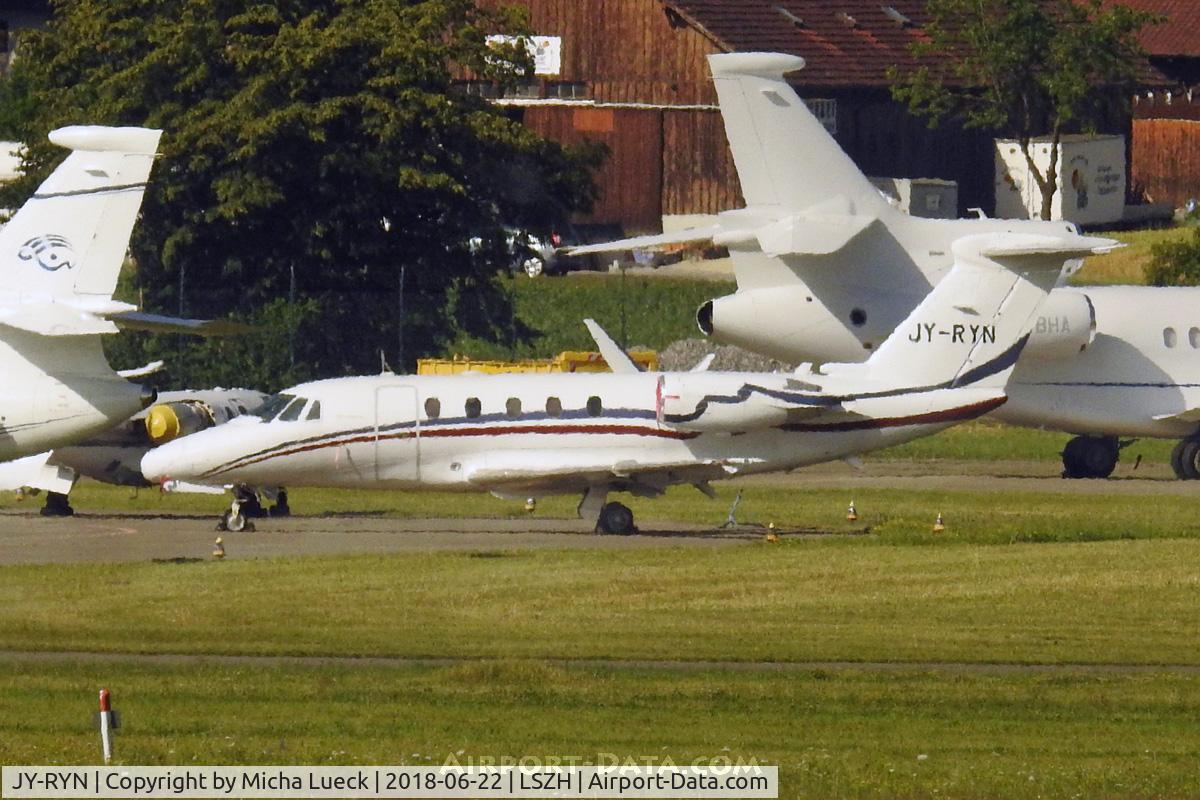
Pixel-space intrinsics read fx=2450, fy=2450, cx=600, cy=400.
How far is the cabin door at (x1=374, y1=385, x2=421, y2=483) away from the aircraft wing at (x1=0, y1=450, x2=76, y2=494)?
4886 millimetres

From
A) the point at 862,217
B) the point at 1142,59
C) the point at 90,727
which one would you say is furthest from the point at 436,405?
the point at 1142,59

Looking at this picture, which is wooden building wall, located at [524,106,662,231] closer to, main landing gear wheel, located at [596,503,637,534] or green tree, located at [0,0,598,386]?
green tree, located at [0,0,598,386]

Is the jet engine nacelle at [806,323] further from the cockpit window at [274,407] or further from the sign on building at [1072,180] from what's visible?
the sign on building at [1072,180]

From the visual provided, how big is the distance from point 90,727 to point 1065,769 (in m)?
6.60

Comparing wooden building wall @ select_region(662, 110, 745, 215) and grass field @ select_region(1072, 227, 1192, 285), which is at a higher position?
wooden building wall @ select_region(662, 110, 745, 215)

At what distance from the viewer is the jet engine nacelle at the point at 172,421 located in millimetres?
35844

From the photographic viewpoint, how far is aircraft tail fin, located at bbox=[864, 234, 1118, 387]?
3328 cm

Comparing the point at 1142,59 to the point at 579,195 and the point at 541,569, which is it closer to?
the point at 579,195

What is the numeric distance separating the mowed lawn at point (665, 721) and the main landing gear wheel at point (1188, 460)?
845 inches

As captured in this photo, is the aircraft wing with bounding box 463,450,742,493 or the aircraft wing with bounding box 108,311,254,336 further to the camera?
the aircraft wing with bounding box 463,450,742,493

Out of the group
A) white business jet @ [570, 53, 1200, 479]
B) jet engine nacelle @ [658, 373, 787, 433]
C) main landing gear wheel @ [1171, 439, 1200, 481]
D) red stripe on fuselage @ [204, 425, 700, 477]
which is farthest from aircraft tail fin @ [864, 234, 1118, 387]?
main landing gear wheel @ [1171, 439, 1200, 481]

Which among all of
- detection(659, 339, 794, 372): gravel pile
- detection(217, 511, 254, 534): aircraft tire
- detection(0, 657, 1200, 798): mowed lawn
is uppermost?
detection(0, 657, 1200, 798): mowed lawn

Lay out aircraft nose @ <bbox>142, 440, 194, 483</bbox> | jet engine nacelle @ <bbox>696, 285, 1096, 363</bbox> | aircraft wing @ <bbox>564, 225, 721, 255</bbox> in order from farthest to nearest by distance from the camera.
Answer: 1. aircraft wing @ <bbox>564, 225, 721, 255</bbox>
2. jet engine nacelle @ <bbox>696, 285, 1096, 363</bbox>
3. aircraft nose @ <bbox>142, 440, 194, 483</bbox>

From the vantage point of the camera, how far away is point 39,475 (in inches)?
1378
